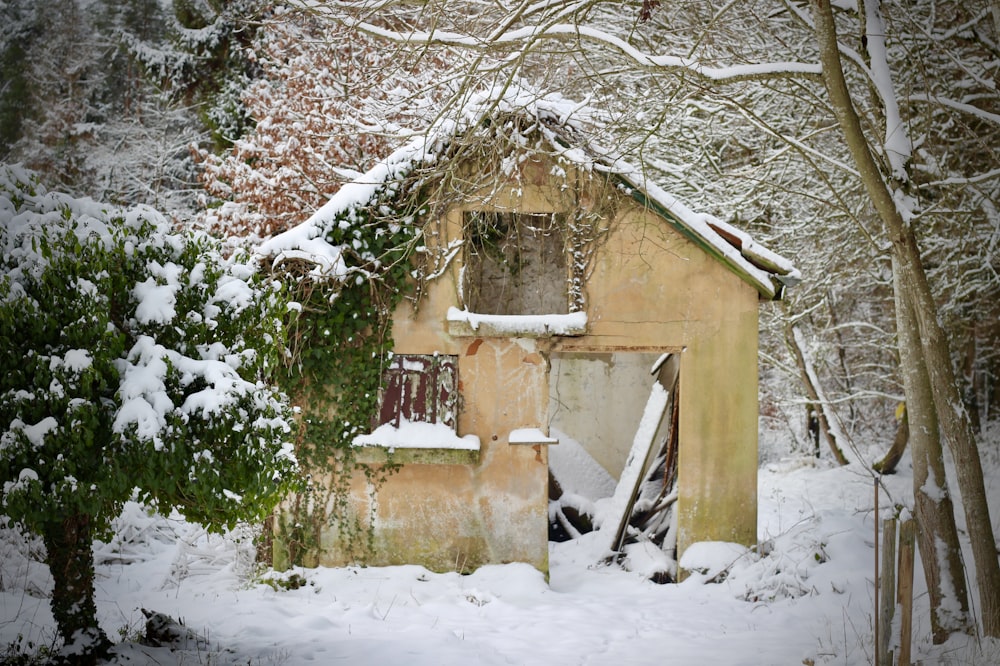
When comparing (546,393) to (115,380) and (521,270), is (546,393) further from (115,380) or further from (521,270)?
(115,380)

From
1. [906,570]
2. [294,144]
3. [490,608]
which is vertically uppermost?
[294,144]

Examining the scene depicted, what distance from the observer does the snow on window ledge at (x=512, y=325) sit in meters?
8.99

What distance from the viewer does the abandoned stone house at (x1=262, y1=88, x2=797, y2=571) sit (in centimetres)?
896

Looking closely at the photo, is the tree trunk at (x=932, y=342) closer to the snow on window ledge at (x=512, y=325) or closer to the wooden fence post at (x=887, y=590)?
the wooden fence post at (x=887, y=590)

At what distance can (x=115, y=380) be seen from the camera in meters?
5.00

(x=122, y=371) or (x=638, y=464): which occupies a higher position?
(x=122, y=371)

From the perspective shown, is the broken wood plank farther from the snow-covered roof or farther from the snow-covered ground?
the snow-covered roof

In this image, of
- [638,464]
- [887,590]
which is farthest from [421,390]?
[887,590]

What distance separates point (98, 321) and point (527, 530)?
5.58 metres

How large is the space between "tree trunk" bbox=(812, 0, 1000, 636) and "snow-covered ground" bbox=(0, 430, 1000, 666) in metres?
0.57

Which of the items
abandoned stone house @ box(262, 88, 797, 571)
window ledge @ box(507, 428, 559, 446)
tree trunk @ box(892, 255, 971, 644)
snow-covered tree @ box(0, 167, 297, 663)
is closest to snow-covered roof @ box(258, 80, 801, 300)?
abandoned stone house @ box(262, 88, 797, 571)

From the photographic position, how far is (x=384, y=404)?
9.16 m

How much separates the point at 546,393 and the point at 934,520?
4.27 meters

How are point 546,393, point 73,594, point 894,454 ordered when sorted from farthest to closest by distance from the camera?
point 894,454, point 546,393, point 73,594
